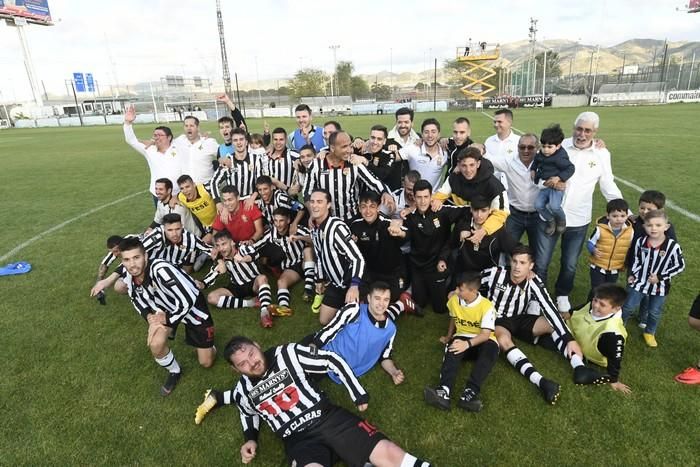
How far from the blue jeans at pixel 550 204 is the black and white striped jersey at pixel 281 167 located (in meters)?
3.45

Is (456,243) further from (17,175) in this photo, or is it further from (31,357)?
(17,175)

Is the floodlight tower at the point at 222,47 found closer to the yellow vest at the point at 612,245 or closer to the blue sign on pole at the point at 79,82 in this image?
the blue sign on pole at the point at 79,82

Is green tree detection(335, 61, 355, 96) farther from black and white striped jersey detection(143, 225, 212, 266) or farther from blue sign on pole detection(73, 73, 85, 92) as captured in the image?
black and white striped jersey detection(143, 225, 212, 266)

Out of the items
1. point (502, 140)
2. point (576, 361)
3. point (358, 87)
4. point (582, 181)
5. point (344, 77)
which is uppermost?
point (344, 77)

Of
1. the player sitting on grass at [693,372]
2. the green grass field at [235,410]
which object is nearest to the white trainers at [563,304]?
the green grass field at [235,410]

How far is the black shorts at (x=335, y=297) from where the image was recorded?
15.1ft

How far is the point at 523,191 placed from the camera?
4.60 metres

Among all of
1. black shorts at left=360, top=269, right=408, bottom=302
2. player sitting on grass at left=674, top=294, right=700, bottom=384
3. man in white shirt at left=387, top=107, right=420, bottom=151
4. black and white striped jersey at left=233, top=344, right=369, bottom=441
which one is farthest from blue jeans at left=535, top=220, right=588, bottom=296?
black and white striped jersey at left=233, top=344, right=369, bottom=441

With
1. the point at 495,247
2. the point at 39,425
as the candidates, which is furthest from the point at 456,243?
the point at 39,425

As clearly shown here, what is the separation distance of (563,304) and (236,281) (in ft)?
12.8

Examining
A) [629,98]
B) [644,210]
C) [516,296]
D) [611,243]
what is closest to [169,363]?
[516,296]

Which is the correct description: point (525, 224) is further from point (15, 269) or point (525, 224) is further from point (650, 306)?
point (15, 269)

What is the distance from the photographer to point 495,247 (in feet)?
13.8

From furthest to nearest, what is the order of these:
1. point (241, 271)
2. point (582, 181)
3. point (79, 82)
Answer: point (79, 82), point (241, 271), point (582, 181)
